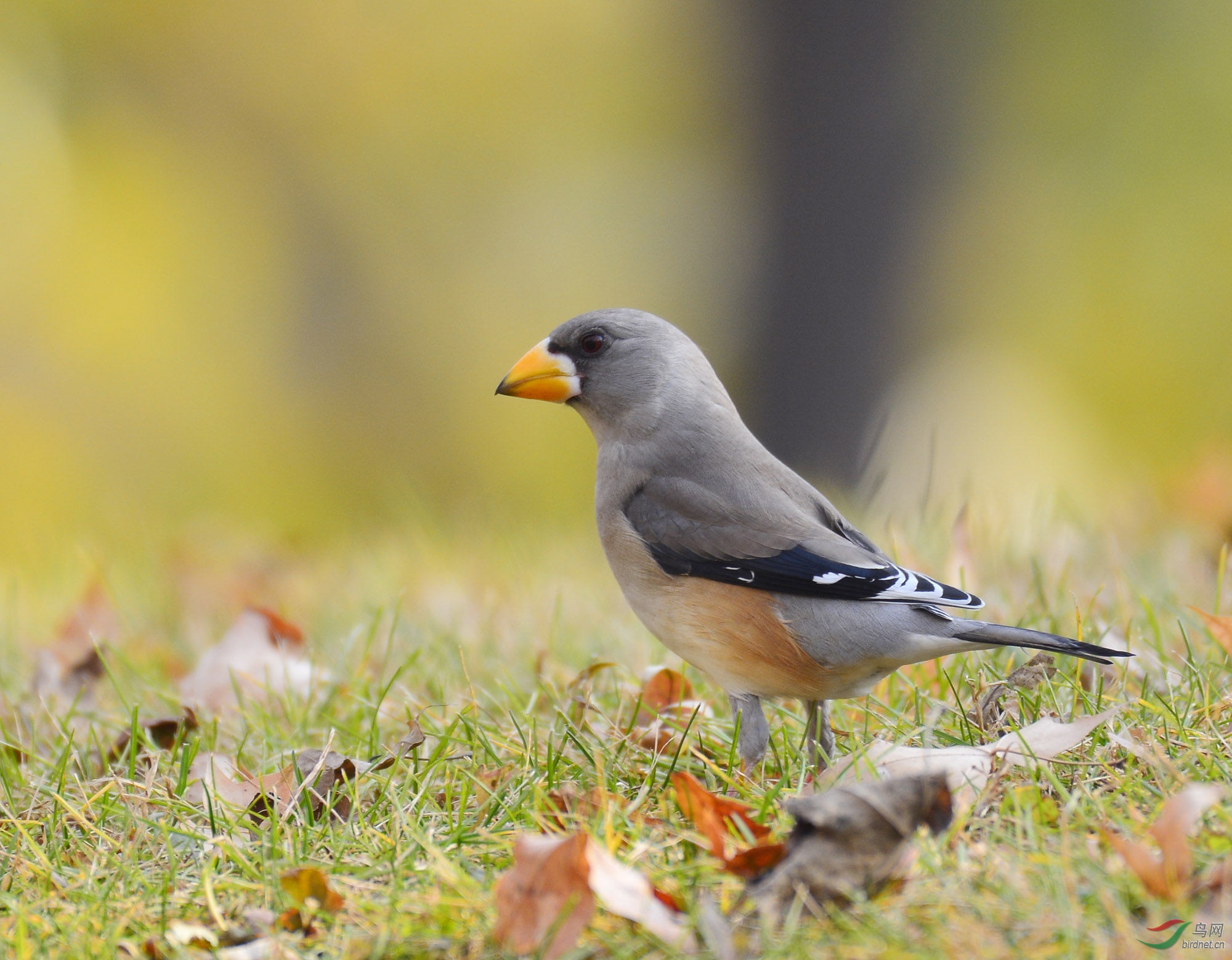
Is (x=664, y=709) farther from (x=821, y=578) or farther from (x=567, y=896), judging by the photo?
(x=567, y=896)

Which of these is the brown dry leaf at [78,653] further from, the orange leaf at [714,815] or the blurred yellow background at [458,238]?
the blurred yellow background at [458,238]

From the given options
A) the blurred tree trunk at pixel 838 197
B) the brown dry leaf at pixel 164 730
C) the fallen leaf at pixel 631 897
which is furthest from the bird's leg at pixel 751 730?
the blurred tree trunk at pixel 838 197

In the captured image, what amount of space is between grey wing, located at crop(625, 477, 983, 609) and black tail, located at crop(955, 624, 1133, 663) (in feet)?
0.28

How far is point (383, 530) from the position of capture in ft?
21.9

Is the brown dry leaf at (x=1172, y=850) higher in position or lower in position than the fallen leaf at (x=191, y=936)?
higher

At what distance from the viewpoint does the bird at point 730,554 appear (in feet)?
9.03

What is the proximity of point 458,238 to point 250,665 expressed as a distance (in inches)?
449

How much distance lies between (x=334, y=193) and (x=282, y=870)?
1284 cm

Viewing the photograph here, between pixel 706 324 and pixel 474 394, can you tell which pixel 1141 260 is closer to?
pixel 706 324

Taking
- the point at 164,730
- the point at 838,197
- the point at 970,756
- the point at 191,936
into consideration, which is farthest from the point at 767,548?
the point at 838,197

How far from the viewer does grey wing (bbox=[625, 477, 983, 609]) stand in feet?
9.19

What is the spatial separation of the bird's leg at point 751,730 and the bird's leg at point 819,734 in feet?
0.34

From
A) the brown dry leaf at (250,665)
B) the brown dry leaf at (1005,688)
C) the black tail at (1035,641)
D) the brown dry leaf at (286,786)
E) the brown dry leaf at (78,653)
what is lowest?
the brown dry leaf at (78,653)

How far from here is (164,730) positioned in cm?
323
